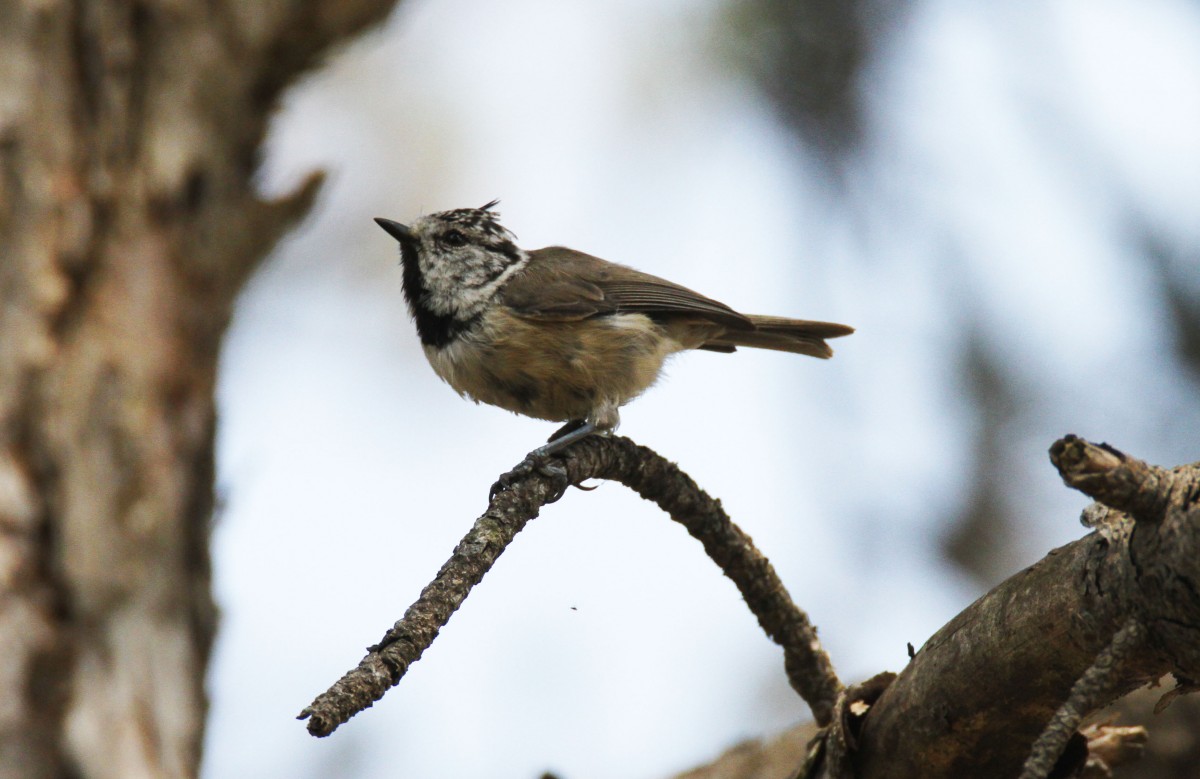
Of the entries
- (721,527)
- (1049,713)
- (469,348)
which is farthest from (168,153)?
(1049,713)

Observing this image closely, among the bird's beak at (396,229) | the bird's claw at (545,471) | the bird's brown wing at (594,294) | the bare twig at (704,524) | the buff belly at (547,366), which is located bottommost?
the bare twig at (704,524)

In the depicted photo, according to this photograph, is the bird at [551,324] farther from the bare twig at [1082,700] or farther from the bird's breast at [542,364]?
the bare twig at [1082,700]

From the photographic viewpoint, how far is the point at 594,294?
4.63m

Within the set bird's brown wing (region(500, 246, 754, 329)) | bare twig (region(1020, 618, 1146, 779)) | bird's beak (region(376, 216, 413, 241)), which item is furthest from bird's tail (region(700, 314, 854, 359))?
bare twig (region(1020, 618, 1146, 779))

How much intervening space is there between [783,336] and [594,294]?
989 mm

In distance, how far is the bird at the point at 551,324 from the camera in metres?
4.30

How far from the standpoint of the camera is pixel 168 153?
404 cm

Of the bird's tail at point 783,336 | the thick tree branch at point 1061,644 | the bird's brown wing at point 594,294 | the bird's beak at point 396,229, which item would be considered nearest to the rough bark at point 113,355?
the bird's beak at point 396,229

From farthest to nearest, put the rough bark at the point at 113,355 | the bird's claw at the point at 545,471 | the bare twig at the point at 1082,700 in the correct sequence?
the rough bark at the point at 113,355, the bird's claw at the point at 545,471, the bare twig at the point at 1082,700

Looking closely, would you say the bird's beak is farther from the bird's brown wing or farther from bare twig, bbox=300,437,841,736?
bare twig, bbox=300,437,841,736

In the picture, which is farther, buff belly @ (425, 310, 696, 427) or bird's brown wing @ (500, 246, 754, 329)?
bird's brown wing @ (500, 246, 754, 329)

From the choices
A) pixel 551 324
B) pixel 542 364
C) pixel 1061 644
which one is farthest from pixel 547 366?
pixel 1061 644

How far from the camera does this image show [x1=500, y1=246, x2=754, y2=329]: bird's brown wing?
175 inches

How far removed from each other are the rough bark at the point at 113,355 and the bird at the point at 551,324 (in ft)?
2.49
